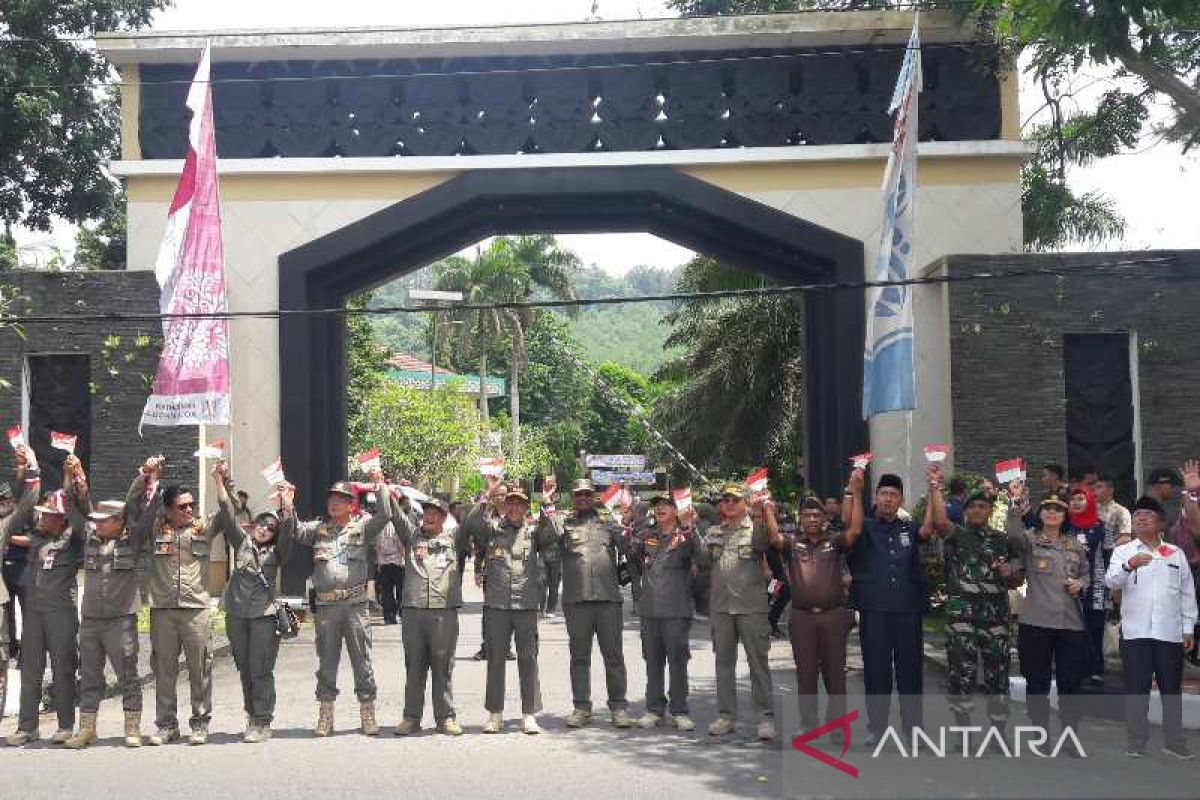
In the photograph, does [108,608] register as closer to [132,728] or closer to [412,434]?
[132,728]

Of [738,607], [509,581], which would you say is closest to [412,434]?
[509,581]

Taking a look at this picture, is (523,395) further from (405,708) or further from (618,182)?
(405,708)

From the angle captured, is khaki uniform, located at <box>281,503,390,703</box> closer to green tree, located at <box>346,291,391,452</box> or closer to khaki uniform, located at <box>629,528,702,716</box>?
khaki uniform, located at <box>629,528,702,716</box>

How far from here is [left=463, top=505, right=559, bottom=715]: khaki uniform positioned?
10344 millimetres

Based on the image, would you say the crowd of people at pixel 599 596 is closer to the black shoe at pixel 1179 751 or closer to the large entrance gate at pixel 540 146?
the black shoe at pixel 1179 751

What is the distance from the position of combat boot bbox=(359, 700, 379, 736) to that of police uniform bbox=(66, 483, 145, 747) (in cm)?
164

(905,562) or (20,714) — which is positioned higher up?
(905,562)

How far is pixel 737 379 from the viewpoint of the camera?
27266mm

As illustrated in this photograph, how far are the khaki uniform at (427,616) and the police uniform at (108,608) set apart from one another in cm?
199

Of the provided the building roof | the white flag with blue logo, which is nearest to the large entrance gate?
the building roof

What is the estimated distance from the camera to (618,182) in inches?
722

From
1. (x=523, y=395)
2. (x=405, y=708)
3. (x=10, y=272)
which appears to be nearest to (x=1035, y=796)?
(x=405, y=708)

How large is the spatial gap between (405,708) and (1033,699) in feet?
15.2

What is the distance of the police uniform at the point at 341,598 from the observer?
1003 cm
